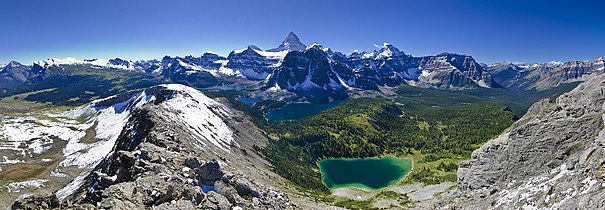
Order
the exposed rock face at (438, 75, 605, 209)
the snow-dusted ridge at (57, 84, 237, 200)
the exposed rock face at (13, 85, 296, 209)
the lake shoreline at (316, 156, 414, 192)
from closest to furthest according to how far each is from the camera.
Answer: the exposed rock face at (438, 75, 605, 209) < the exposed rock face at (13, 85, 296, 209) < the snow-dusted ridge at (57, 84, 237, 200) < the lake shoreline at (316, 156, 414, 192)

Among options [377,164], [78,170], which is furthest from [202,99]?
[377,164]

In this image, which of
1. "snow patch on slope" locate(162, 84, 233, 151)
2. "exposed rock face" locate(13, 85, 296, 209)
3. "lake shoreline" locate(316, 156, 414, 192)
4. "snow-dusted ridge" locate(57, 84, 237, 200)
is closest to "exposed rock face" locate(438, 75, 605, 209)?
"exposed rock face" locate(13, 85, 296, 209)

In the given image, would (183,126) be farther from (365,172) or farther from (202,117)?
(365,172)

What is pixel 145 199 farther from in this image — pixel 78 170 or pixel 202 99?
pixel 202 99

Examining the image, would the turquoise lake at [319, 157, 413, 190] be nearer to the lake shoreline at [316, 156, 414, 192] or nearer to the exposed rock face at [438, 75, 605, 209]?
the lake shoreline at [316, 156, 414, 192]

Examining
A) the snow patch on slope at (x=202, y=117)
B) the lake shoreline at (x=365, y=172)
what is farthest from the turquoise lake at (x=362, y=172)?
the snow patch on slope at (x=202, y=117)

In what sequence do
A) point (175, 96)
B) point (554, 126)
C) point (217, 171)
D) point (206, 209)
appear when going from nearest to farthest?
point (206, 209)
point (554, 126)
point (217, 171)
point (175, 96)

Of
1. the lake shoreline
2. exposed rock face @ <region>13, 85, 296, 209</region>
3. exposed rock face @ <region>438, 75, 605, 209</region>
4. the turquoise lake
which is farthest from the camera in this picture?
the turquoise lake
